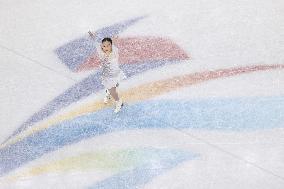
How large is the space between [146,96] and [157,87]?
22cm

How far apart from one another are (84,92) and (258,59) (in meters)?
2.40

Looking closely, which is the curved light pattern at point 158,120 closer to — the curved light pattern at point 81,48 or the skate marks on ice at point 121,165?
the skate marks on ice at point 121,165

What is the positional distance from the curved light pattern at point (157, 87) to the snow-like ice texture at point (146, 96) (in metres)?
0.01

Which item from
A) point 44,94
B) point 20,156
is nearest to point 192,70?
point 44,94

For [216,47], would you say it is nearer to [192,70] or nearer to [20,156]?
[192,70]

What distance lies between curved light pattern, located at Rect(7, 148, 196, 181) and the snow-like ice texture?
13mm

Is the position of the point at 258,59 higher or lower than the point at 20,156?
higher

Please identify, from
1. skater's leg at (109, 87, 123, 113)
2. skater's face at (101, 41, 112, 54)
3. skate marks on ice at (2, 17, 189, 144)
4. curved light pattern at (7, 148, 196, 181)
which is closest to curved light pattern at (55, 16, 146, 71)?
skate marks on ice at (2, 17, 189, 144)

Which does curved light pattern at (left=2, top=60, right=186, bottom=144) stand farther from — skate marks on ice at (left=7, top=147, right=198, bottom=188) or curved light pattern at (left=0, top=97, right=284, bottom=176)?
skate marks on ice at (left=7, top=147, right=198, bottom=188)

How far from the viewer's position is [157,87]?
23.3ft

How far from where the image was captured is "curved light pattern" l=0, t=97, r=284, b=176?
6.49 m

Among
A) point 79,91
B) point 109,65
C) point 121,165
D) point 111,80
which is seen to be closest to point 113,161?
point 121,165

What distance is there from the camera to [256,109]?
6727mm

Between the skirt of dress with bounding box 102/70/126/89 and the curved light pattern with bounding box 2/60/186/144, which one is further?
the curved light pattern with bounding box 2/60/186/144
